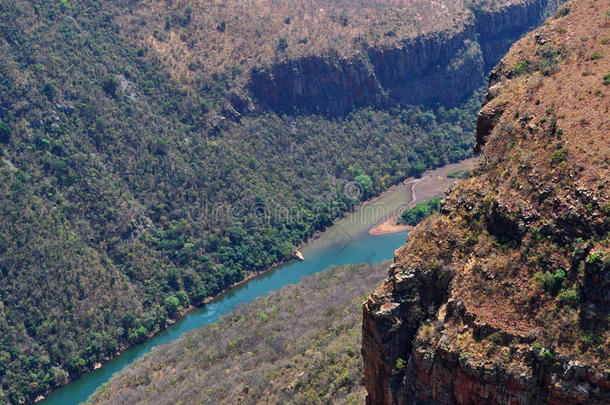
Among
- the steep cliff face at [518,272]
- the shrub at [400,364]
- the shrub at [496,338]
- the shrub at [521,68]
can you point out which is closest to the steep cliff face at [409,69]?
the shrub at [521,68]

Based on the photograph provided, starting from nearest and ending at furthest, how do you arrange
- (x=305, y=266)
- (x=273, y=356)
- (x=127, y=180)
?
(x=273, y=356) → (x=305, y=266) → (x=127, y=180)

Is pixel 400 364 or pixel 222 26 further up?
pixel 222 26

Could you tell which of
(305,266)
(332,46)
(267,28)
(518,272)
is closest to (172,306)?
(305,266)

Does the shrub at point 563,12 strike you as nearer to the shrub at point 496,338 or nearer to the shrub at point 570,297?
the shrub at point 570,297

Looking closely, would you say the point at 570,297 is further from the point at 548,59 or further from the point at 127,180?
the point at 127,180

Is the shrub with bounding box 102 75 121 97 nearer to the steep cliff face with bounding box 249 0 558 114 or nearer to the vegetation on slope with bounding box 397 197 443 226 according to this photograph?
the steep cliff face with bounding box 249 0 558 114

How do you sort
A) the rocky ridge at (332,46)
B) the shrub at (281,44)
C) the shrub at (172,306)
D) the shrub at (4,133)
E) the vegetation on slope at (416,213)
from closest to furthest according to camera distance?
the shrub at (172,306), the shrub at (4,133), the vegetation on slope at (416,213), the rocky ridge at (332,46), the shrub at (281,44)

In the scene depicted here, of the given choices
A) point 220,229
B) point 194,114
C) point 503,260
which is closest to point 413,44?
point 194,114
